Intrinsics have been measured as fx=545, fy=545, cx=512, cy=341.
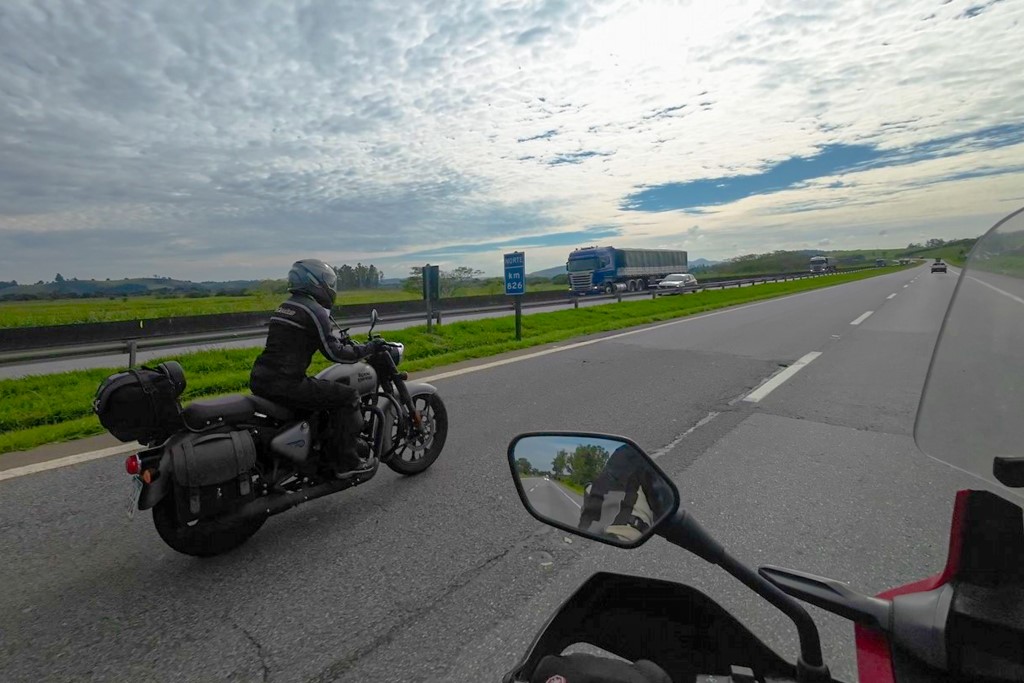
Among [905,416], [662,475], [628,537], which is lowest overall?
[905,416]

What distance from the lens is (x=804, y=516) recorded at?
359cm

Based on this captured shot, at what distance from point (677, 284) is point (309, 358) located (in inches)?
1501

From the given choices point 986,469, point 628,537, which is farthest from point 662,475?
point 986,469

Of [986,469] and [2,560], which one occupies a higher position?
[986,469]

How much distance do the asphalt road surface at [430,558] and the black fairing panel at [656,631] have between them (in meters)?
1.10

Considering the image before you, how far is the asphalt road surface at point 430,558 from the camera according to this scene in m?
2.41

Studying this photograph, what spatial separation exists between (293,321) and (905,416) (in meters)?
6.33

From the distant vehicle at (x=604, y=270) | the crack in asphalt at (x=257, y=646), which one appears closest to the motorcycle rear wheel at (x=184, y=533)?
the crack in asphalt at (x=257, y=646)

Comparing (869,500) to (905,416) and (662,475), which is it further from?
(662,475)

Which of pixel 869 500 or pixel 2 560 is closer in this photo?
pixel 2 560

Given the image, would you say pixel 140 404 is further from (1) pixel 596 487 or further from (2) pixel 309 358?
(1) pixel 596 487

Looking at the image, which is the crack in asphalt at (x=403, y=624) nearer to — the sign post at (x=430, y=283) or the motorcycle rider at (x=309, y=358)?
the motorcycle rider at (x=309, y=358)

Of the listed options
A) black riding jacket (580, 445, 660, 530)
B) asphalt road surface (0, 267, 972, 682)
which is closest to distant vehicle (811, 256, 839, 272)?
asphalt road surface (0, 267, 972, 682)

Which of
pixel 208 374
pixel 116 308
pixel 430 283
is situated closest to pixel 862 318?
pixel 430 283
